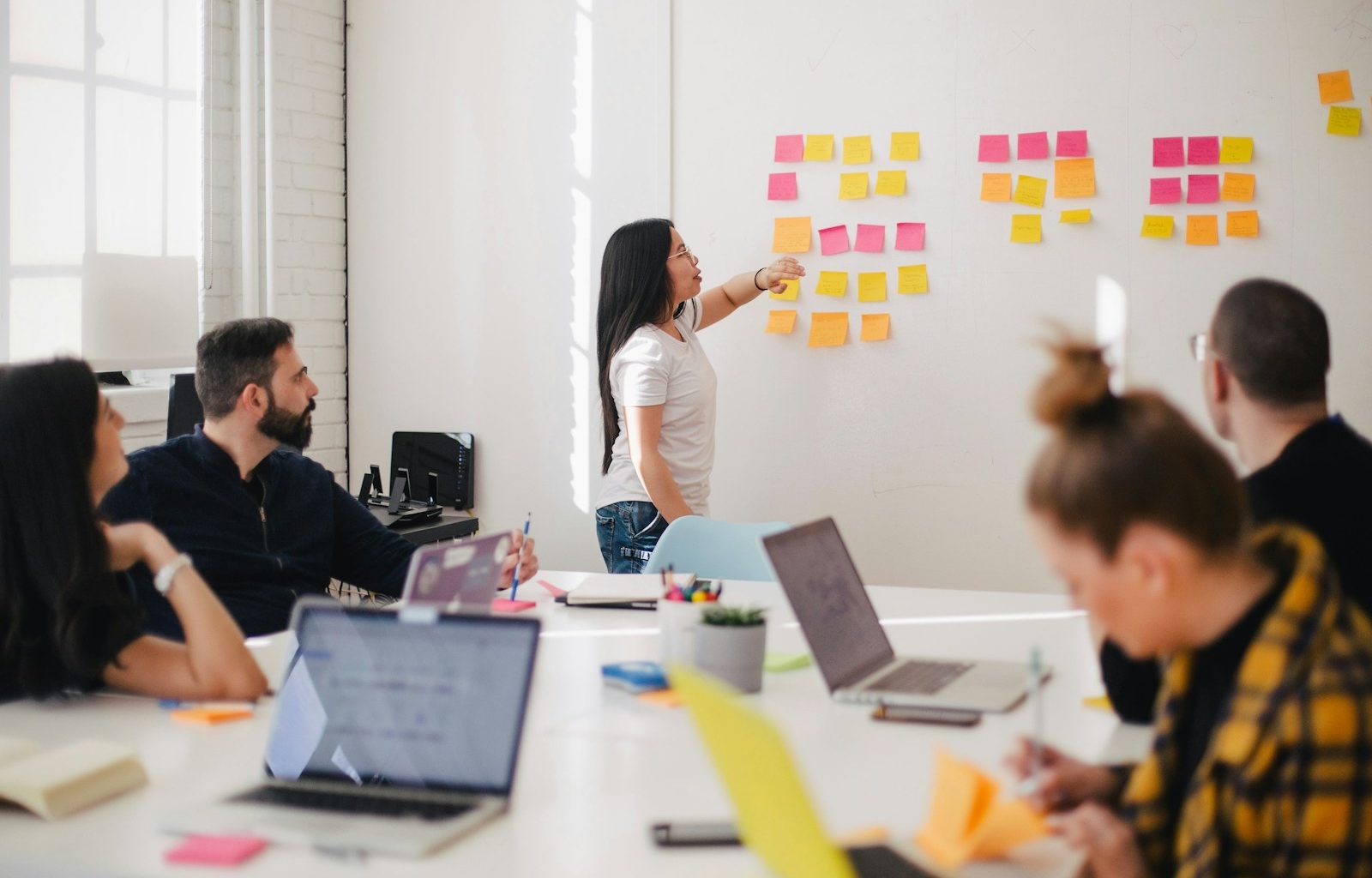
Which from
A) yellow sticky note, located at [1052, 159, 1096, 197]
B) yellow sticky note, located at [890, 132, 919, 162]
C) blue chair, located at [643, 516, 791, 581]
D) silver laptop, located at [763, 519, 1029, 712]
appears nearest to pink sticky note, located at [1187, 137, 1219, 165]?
yellow sticky note, located at [1052, 159, 1096, 197]

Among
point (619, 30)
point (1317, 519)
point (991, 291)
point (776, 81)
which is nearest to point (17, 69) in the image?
point (619, 30)

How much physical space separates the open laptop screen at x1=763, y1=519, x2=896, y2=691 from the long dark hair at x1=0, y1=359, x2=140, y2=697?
0.96 metres

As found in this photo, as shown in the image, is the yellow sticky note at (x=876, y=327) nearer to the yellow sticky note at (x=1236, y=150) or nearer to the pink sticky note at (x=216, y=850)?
the yellow sticky note at (x=1236, y=150)

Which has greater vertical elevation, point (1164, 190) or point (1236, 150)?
point (1236, 150)

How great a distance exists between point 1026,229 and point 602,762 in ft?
8.32

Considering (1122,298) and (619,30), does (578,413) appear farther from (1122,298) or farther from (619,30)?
(1122,298)

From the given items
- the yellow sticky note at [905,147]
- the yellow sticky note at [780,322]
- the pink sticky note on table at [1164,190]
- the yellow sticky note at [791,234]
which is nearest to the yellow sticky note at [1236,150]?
the pink sticky note on table at [1164,190]

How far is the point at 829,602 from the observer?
6.27 feet

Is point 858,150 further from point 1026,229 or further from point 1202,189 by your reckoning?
point 1202,189

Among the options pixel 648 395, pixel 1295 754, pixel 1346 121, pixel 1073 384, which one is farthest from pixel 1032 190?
pixel 1295 754

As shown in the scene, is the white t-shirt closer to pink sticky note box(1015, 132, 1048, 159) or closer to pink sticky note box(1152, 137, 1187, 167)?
pink sticky note box(1015, 132, 1048, 159)

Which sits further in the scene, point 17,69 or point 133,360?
point 133,360

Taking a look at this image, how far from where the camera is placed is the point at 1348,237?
335 centimetres

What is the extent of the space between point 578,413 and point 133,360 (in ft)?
4.52
